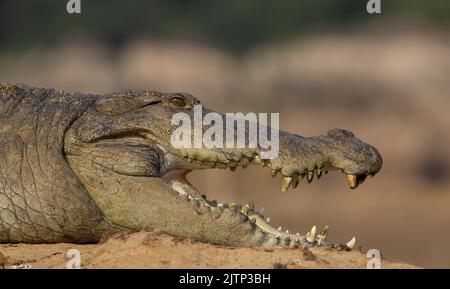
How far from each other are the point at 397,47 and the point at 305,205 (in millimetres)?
5889

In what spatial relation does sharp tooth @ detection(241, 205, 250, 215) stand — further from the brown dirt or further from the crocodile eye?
the crocodile eye

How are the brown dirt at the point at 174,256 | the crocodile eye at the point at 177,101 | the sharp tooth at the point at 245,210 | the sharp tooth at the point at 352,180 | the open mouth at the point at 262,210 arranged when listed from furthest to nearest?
1. the crocodile eye at the point at 177,101
2. the sharp tooth at the point at 352,180
3. the sharp tooth at the point at 245,210
4. the open mouth at the point at 262,210
5. the brown dirt at the point at 174,256

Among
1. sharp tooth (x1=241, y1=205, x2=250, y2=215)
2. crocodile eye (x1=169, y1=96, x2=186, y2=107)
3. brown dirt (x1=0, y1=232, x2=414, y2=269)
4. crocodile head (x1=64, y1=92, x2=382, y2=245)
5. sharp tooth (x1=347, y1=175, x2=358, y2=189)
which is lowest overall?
brown dirt (x1=0, y1=232, x2=414, y2=269)

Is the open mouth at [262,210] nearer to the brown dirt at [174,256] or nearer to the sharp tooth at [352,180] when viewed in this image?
the sharp tooth at [352,180]

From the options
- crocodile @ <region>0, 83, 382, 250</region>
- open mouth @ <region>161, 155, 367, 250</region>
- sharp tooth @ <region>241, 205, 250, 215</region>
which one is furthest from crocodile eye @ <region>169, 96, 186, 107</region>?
sharp tooth @ <region>241, 205, 250, 215</region>

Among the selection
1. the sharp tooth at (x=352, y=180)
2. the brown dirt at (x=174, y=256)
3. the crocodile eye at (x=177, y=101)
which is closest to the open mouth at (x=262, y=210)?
the sharp tooth at (x=352, y=180)

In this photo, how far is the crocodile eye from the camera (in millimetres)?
6789

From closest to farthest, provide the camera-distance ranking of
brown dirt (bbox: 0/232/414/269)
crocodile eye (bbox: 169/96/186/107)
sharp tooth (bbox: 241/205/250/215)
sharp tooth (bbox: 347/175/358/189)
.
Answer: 1. brown dirt (bbox: 0/232/414/269)
2. sharp tooth (bbox: 241/205/250/215)
3. sharp tooth (bbox: 347/175/358/189)
4. crocodile eye (bbox: 169/96/186/107)

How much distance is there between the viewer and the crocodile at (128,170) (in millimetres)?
6227

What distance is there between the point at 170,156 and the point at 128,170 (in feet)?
1.09

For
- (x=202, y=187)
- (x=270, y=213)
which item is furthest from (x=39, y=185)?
(x=202, y=187)

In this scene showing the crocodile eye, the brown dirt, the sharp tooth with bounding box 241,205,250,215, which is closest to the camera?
the brown dirt

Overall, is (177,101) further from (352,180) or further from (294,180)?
(352,180)

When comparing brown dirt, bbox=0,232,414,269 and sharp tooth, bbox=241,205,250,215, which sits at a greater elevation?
sharp tooth, bbox=241,205,250,215
